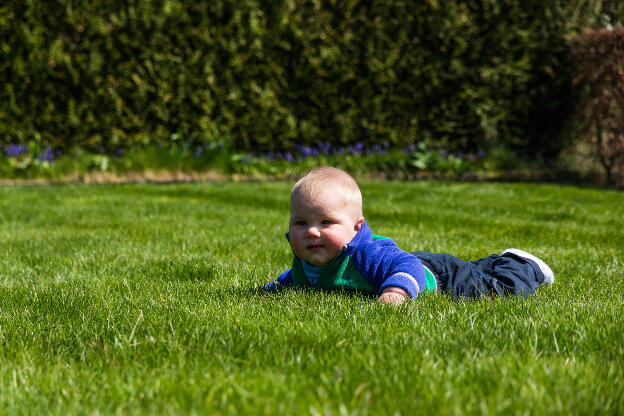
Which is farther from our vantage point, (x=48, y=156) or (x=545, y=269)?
(x=48, y=156)

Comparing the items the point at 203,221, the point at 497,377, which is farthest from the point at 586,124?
the point at 497,377

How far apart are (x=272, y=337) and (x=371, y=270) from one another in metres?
0.89

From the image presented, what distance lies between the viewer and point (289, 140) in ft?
34.6

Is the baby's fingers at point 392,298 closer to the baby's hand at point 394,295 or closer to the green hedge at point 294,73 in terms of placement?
the baby's hand at point 394,295

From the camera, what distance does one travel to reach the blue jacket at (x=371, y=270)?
113 inches

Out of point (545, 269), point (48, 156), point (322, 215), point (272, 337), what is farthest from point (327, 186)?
point (48, 156)

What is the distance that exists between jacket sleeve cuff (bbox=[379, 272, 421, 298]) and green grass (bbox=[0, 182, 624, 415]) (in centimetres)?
10

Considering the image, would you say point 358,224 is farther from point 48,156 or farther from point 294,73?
point 48,156

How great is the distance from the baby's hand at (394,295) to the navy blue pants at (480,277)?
50 centimetres

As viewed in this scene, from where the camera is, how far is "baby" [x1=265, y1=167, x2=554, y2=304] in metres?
2.94

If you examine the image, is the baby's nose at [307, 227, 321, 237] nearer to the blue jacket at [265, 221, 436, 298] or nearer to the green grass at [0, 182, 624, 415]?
the blue jacket at [265, 221, 436, 298]

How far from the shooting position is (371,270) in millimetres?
3004

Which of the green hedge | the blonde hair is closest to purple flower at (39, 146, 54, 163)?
the green hedge

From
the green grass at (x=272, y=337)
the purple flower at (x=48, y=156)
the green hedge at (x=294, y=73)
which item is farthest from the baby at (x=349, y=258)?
the purple flower at (x=48, y=156)
